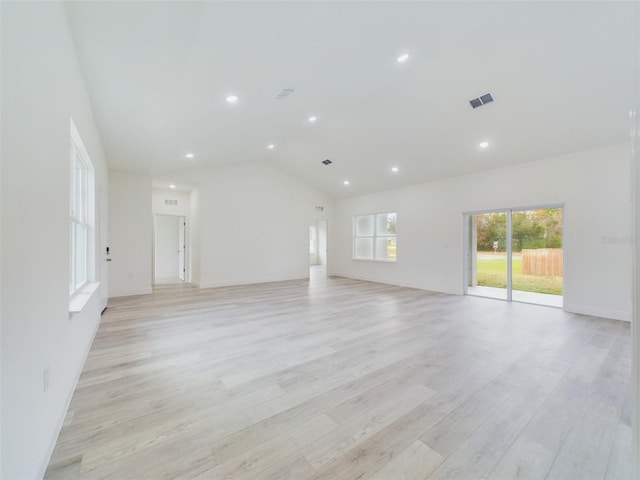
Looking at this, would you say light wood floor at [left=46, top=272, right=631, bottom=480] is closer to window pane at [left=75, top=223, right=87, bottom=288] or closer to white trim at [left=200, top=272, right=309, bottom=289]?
window pane at [left=75, top=223, right=87, bottom=288]

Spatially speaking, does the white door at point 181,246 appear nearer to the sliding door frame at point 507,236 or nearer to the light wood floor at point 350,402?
the light wood floor at point 350,402

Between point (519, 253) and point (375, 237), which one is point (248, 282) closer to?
point (375, 237)

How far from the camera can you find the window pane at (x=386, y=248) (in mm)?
7699

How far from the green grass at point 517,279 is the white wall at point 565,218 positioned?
1.78 ft

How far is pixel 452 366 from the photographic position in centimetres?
261

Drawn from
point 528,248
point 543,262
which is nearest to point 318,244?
point 528,248

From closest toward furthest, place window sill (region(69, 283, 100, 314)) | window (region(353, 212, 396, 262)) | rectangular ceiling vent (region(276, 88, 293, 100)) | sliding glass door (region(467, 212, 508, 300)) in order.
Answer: window sill (region(69, 283, 100, 314)) → rectangular ceiling vent (region(276, 88, 293, 100)) → sliding glass door (region(467, 212, 508, 300)) → window (region(353, 212, 396, 262))

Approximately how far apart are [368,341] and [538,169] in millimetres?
4495

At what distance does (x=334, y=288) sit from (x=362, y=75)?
476 centimetres

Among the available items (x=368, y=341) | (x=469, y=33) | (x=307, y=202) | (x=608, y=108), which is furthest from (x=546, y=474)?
(x=307, y=202)

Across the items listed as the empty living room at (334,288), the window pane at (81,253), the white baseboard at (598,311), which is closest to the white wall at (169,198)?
the empty living room at (334,288)

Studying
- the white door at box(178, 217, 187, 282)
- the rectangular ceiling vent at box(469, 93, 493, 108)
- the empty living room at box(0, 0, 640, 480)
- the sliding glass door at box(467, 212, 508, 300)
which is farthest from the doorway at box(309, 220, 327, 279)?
the rectangular ceiling vent at box(469, 93, 493, 108)

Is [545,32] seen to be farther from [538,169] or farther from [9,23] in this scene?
[9,23]

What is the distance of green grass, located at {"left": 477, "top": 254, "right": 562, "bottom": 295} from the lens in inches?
205
